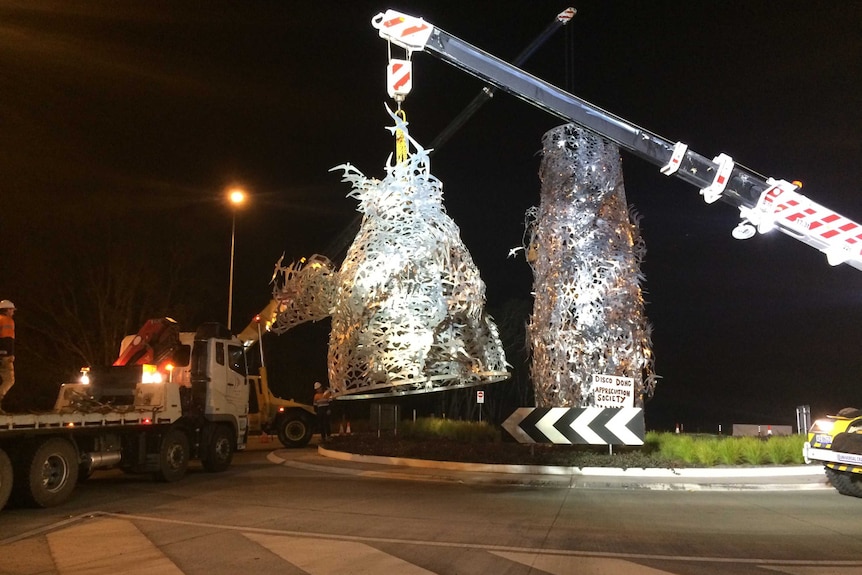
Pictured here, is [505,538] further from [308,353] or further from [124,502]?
[308,353]

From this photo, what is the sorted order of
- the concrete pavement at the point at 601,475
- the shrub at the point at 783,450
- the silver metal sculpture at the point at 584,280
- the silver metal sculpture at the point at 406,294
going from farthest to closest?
the silver metal sculpture at the point at 584,280, the shrub at the point at 783,450, the silver metal sculpture at the point at 406,294, the concrete pavement at the point at 601,475

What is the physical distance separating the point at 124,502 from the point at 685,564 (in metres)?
8.26

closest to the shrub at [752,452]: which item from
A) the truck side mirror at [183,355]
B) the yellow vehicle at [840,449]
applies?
the yellow vehicle at [840,449]

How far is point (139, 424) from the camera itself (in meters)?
12.9

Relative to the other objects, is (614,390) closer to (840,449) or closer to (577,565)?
(840,449)

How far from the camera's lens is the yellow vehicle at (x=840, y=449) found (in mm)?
11734

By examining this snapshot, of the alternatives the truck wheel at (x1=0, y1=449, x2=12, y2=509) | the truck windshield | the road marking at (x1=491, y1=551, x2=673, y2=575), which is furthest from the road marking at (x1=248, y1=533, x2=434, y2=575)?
the truck windshield

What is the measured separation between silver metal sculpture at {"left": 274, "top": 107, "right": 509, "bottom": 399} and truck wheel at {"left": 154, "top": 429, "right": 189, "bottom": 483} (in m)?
3.22

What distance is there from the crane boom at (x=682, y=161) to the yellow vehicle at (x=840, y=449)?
2.98m

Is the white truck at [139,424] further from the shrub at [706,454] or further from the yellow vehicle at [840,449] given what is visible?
the yellow vehicle at [840,449]

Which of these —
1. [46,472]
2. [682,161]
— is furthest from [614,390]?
[46,472]

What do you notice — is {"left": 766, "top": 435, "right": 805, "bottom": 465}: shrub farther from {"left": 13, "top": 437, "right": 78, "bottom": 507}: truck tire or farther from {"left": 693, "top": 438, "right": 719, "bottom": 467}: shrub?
{"left": 13, "top": 437, "right": 78, "bottom": 507}: truck tire

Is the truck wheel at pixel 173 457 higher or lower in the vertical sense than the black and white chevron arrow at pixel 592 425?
lower

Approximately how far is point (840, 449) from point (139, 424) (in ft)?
38.7
